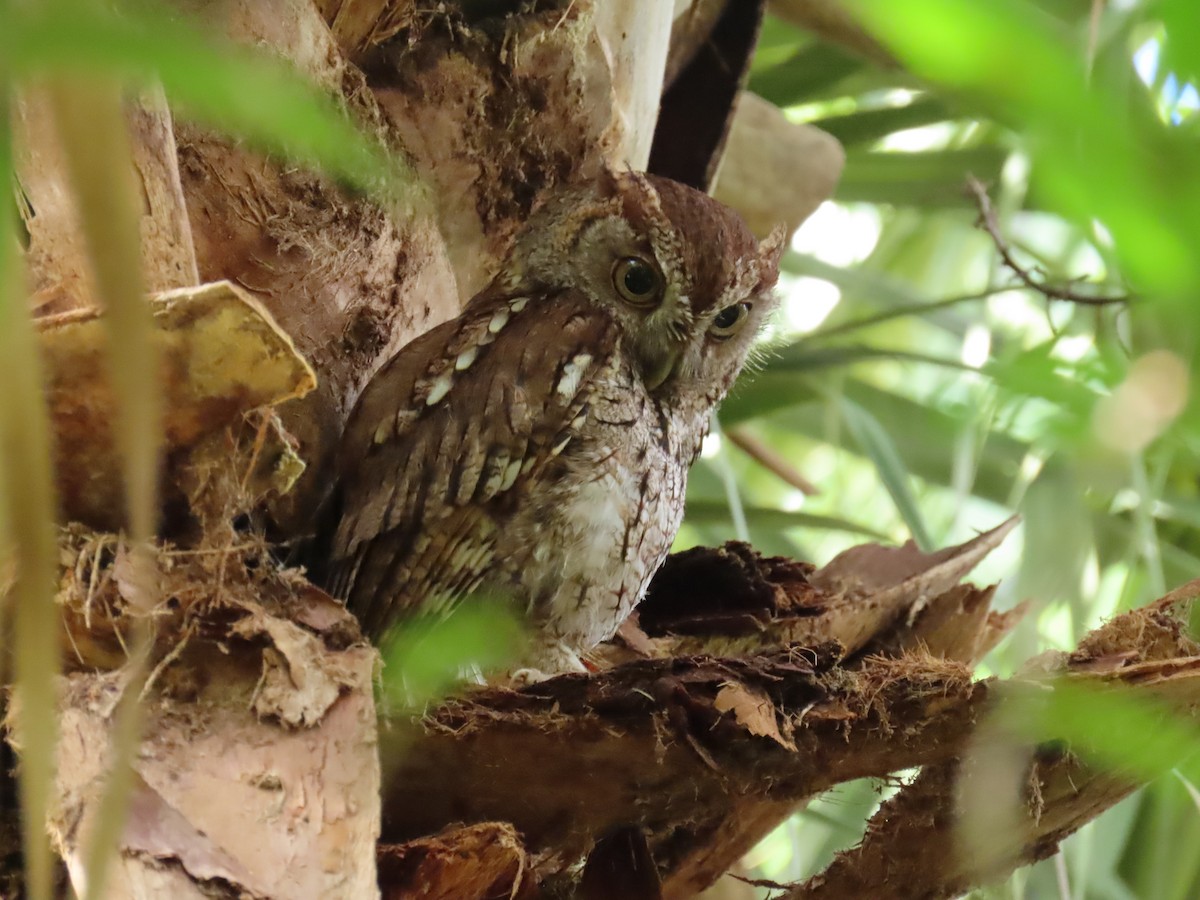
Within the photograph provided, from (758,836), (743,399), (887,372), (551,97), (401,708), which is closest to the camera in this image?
(401,708)

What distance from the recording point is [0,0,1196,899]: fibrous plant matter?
992 mm

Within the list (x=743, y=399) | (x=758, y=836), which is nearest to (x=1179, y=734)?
(x=758, y=836)

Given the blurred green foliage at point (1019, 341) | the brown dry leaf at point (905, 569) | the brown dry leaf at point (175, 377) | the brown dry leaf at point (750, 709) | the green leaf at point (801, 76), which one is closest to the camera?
the blurred green foliage at point (1019, 341)

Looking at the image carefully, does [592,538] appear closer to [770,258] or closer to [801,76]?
[770,258]

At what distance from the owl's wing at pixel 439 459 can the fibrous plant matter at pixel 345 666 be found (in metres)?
0.10

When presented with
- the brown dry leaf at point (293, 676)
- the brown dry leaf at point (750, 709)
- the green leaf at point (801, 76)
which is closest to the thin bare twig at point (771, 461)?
A: the green leaf at point (801, 76)

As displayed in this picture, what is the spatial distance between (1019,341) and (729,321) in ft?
3.71

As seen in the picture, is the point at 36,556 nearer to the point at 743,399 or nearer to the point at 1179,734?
the point at 1179,734

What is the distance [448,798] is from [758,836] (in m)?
0.56

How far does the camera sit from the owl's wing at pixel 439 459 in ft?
5.50

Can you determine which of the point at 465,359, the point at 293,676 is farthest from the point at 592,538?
the point at 293,676

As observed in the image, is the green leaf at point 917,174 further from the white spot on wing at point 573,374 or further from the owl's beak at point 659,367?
the white spot on wing at point 573,374

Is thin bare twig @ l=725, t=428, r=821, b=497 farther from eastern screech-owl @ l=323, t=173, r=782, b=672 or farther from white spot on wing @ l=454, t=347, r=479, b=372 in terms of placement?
white spot on wing @ l=454, t=347, r=479, b=372

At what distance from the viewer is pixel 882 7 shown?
260mm
